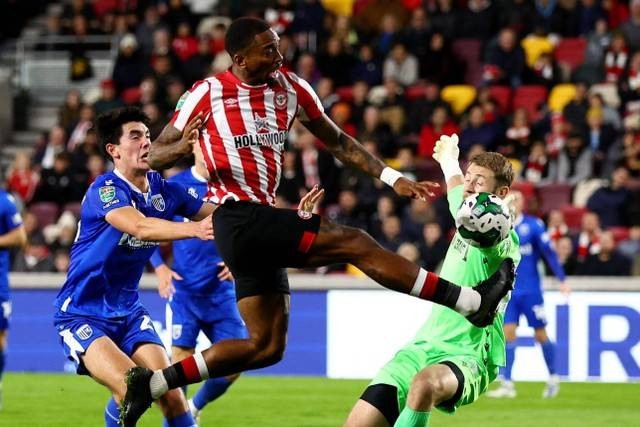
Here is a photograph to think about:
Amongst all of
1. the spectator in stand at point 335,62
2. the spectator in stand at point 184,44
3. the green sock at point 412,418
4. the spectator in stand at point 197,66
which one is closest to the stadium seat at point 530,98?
the spectator in stand at point 335,62

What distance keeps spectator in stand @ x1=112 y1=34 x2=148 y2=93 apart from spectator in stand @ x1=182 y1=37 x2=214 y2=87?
826 mm

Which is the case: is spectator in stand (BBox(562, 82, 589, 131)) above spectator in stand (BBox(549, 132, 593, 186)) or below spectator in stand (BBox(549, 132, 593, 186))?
above

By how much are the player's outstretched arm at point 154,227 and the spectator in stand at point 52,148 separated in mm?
12646

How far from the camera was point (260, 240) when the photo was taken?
7.42 m

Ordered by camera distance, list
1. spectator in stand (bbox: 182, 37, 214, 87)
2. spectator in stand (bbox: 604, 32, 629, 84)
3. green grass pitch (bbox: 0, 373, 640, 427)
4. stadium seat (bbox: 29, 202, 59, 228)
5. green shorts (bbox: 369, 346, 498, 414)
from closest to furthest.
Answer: green shorts (bbox: 369, 346, 498, 414) < green grass pitch (bbox: 0, 373, 640, 427) < spectator in stand (bbox: 604, 32, 629, 84) < stadium seat (bbox: 29, 202, 59, 228) < spectator in stand (bbox: 182, 37, 214, 87)

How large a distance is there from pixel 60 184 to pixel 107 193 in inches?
457

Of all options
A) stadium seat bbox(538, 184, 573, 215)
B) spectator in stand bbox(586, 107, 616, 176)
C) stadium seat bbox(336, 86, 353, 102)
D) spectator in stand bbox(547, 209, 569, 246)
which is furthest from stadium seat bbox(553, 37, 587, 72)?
spectator in stand bbox(547, 209, 569, 246)

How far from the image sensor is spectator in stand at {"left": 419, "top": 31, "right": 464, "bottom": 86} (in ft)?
64.1

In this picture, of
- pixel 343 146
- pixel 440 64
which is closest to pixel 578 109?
pixel 440 64

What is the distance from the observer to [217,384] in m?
10.5

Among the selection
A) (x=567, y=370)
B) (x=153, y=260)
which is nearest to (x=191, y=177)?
(x=153, y=260)

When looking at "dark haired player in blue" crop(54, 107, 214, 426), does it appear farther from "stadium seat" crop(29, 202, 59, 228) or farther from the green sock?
"stadium seat" crop(29, 202, 59, 228)

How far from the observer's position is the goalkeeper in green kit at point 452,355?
6.88m

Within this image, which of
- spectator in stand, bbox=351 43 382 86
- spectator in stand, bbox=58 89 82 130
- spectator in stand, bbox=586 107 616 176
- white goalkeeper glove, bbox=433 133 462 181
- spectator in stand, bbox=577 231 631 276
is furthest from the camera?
spectator in stand, bbox=58 89 82 130
